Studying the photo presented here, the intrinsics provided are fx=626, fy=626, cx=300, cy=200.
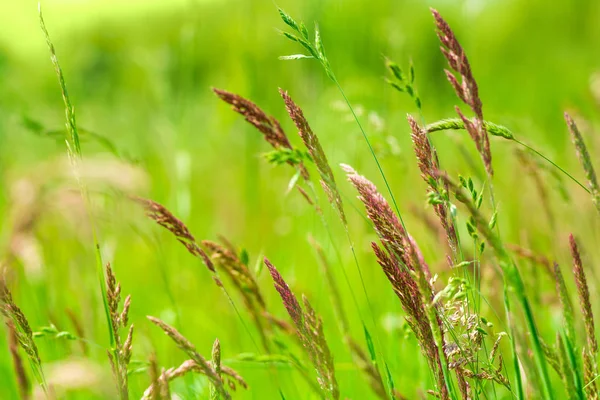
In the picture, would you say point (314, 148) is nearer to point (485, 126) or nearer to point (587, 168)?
point (485, 126)

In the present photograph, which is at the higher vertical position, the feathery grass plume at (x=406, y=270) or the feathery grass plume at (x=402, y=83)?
the feathery grass plume at (x=402, y=83)

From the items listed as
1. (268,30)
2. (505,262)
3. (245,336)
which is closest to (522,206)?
(245,336)

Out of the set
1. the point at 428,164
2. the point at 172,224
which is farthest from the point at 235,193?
the point at 428,164

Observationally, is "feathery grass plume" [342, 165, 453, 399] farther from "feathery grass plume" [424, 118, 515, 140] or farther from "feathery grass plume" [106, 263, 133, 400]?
"feathery grass plume" [106, 263, 133, 400]

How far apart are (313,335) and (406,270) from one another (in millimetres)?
135

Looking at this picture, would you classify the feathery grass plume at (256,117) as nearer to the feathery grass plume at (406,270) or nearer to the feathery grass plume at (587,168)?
the feathery grass plume at (406,270)

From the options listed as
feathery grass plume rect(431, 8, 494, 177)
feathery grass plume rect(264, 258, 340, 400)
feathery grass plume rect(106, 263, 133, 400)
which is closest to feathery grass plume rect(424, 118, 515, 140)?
feathery grass plume rect(431, 8, 494, 177)

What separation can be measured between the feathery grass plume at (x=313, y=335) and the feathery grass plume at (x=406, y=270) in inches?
4.2

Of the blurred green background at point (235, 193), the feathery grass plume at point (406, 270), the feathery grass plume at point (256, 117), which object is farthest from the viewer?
the blurred green background at point (235, 193)

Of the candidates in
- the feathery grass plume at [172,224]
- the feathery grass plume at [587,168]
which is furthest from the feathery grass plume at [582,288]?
the feathery grass plume at [172,224]

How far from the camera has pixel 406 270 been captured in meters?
0.75

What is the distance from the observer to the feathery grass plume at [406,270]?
0.69m

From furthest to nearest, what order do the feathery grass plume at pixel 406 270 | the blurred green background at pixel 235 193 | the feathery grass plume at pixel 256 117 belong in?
the blurred green background at pixel 235 193 < the feathery grass plume at pixel 256 117 < the feathery grass plume at pixel 406 270

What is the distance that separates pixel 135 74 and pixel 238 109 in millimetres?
12354
